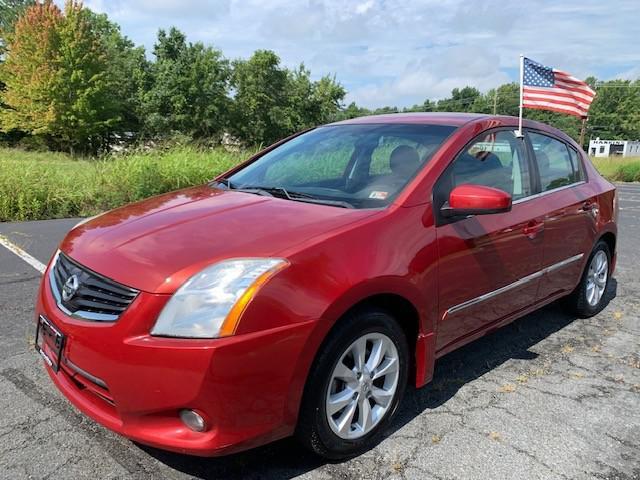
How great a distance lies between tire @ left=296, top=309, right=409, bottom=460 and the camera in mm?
2283

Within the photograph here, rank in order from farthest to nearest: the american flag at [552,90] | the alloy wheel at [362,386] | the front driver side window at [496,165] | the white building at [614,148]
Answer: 1. the white building at [614,148]
2. the american flag at [552,90]
3. the front driver side window at [496,165]
4. the alloy wheel at [362,386]

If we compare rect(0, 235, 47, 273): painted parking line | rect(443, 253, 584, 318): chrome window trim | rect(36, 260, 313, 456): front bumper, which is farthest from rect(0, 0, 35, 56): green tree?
rect(36, 260, 313, 456): front bumper

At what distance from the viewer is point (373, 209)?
267 centimetres

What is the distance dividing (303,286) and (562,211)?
252 centimetres

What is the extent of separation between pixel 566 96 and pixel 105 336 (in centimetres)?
491

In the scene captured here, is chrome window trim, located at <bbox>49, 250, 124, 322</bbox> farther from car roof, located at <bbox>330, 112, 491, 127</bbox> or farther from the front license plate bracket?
car roof, located at <bbox>330, 112, 491, 127</bbox>

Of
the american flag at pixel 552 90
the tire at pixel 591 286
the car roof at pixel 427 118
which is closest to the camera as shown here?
the car roof at pixel 427 118

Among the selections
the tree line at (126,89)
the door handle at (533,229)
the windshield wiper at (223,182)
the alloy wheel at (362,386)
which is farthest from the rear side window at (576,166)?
the tree line at (126,89)

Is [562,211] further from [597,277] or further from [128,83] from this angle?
[128,83]

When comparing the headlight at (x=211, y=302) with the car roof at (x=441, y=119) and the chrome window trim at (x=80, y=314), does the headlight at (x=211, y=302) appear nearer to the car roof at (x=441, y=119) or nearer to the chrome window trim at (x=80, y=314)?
the chrome window trim at (x=80, y=314)

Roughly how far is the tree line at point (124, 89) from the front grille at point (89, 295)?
30665mm

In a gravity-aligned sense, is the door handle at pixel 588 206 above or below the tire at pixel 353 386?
above

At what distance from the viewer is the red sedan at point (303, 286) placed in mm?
2047

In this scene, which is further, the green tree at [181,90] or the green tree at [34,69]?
the green tree at [181,90]
